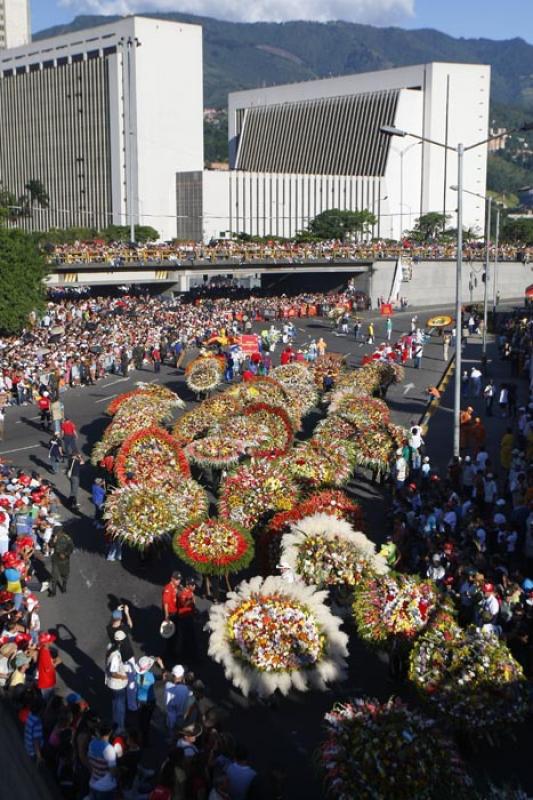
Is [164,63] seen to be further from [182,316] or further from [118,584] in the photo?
[118,584]

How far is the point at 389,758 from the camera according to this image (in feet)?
28.5

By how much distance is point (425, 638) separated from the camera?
10.7m

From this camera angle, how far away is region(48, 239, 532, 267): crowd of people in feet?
192

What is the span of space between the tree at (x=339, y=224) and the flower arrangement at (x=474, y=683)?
88040 mm

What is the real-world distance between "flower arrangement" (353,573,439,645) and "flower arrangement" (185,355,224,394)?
1883 cm

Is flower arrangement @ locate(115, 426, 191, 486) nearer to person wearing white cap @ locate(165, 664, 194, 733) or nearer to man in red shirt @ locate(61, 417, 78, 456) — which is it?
man in red shirt @ locate(61, 417, 78, 456)

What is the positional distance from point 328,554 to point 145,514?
383cm

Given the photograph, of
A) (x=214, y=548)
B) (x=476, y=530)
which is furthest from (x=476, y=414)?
(x=214, y=548)

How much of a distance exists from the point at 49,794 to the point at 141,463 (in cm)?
983

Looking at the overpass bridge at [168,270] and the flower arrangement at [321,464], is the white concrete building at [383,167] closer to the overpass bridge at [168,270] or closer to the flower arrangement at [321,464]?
the overpass bridge at [168,270]

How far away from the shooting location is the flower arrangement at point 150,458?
1830 cm

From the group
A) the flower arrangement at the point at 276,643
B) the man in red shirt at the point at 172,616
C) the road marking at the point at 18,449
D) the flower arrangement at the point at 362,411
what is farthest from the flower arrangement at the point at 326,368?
the flower arrangement at the point at 276,643

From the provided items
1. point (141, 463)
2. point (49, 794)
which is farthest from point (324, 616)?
point (141, 463)

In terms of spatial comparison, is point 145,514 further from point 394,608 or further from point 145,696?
point 394,608
